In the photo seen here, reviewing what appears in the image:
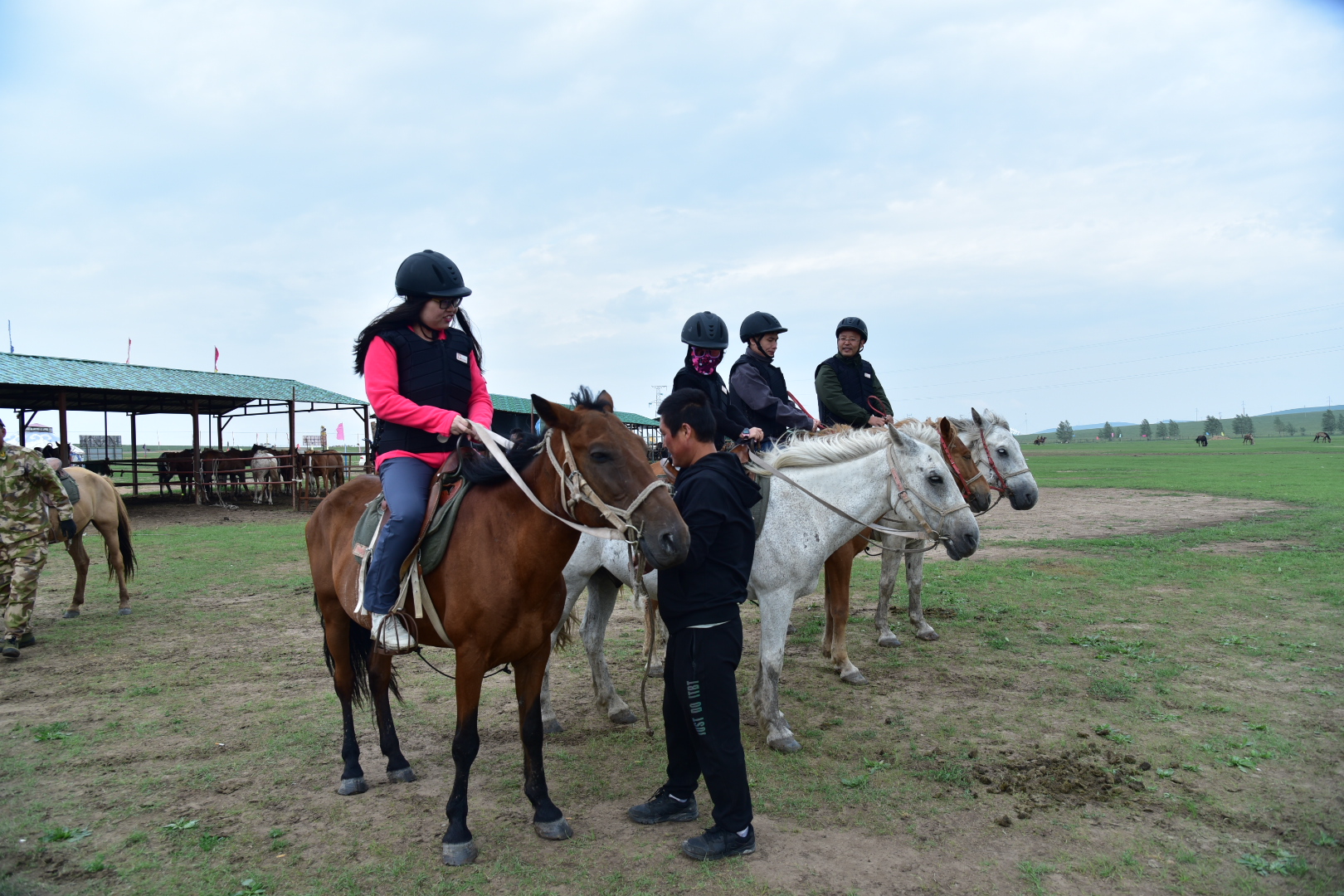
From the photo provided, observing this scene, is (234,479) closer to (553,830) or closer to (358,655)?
(358,655)

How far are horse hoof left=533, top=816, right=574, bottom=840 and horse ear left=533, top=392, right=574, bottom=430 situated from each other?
6.88ft

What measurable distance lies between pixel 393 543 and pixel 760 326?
384 cm

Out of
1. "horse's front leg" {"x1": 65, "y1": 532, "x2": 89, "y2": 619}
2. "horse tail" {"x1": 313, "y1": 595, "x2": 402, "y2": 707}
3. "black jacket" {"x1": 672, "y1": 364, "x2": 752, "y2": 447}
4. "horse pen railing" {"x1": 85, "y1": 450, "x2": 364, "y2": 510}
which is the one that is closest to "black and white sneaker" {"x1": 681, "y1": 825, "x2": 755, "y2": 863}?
"horse tail" {"x1": 313, "y1": 595, "x2": 402, "y2": 707}

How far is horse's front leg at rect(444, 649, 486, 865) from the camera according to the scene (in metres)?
3.50

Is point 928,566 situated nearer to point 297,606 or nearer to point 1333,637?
point 1333,637

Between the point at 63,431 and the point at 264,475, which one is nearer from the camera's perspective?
the point at 63,431

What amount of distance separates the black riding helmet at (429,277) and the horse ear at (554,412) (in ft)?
3.44

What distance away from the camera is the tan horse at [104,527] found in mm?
8969

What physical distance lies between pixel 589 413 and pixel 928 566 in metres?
9.39

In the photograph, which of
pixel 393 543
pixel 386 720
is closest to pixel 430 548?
pixel 393 543

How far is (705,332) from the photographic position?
5.41 m

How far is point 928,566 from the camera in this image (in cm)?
1134

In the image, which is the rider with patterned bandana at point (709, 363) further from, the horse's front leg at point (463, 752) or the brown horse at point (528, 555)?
the horse's front leg at point (463, 752)

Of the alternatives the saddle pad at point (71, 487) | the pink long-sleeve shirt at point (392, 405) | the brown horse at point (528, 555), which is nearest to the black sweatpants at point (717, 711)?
the brown horse at point (528, 555)
